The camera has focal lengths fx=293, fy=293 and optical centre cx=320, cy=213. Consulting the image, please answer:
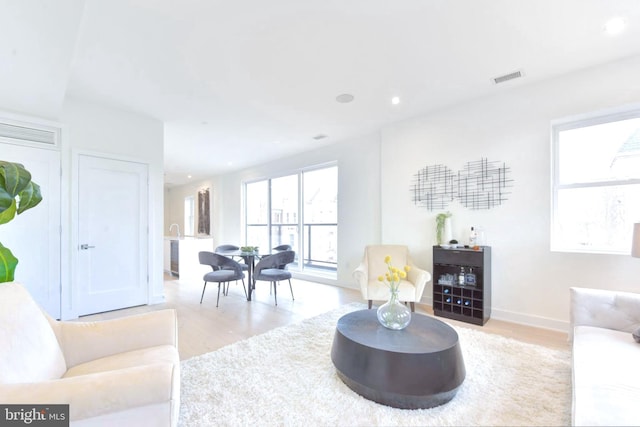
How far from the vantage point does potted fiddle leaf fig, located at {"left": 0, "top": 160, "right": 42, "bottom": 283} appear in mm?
1666

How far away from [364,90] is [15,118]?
13.1 feet

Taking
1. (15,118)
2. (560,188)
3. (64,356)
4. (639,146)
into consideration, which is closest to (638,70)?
(639,146)

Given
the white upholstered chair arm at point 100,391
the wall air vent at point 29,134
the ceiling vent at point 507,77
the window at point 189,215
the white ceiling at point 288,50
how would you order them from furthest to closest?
the window at point 189,215 → the wall air vent at point 29,134 → the ceiling vent at point 507,77 → the white ceiling at point 288,50 → the white upholstered chair arm at point 100,391

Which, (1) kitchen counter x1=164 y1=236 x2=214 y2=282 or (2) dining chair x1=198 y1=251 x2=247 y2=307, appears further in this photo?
(1) kitchen counter x1=164 y1=236 x2=214 y2=282

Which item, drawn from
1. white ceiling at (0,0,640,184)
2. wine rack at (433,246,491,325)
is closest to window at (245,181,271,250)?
white ceiling at (0,0,640,184)

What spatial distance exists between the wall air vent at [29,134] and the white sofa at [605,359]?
5240mm

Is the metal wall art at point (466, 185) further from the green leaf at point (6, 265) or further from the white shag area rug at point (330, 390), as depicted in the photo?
the green leaf at point (6, 265)

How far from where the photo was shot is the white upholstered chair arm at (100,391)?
1.10m

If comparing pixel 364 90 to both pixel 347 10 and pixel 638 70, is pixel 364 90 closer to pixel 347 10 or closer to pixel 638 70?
pixel 347 10

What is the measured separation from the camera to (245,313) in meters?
3.92

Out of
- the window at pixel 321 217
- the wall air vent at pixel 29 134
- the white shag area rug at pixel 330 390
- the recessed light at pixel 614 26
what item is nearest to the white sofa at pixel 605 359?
the white shag area rug at pixel 330 390

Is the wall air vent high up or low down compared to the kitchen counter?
up

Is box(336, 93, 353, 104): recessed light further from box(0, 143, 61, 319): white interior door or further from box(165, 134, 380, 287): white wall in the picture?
box(0, 143, 61, 319): white interior door

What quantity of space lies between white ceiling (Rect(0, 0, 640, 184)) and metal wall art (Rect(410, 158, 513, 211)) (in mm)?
905
